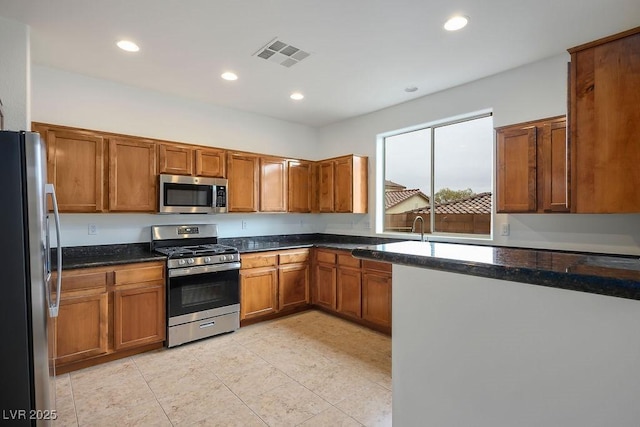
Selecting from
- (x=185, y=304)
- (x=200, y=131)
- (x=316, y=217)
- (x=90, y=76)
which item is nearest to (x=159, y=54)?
(x=90, y=76)

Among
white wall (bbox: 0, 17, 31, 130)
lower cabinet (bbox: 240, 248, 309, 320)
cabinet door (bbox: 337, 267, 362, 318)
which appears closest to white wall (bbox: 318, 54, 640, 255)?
cabinet door (bbox: 337, 267, 362, 318)

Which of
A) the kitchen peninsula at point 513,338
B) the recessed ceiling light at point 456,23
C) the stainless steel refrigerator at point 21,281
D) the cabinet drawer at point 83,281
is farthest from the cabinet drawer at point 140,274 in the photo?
the recessed ceiling light at point 456,23

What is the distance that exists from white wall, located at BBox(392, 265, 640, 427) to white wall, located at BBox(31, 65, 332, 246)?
340cm

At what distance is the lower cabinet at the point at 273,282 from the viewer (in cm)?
389

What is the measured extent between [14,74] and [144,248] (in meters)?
1.99

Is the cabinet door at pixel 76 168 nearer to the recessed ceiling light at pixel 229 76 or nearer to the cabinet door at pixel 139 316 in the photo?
the cabinet door at pixel 139 316

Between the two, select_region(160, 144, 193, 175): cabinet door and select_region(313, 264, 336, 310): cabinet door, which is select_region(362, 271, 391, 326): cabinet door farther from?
select_region(160, 144, 193, 175): cabinet door

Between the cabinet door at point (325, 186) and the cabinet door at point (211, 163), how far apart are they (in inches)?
59.8

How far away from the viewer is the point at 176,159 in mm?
3639

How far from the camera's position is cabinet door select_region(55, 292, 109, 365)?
2717mm

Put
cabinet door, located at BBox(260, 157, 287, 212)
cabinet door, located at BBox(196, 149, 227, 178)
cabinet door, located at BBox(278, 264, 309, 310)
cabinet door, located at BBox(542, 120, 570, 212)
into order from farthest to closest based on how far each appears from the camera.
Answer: cabinet door, located at BBox(260, 157, 287, 212)
cabinet door, located at BBox(278, 264, 309, 310)
cabinet door, located at BBox(196, 149, 227, 178)
cabinet door, located at BBox(542, 120, 570, 212)

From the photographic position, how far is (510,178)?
289 cm

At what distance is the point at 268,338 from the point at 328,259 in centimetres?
131

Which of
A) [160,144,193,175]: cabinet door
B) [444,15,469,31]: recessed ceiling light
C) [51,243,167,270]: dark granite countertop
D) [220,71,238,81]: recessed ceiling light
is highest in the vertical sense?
[220,71,238,81]: recessed ceiling light
